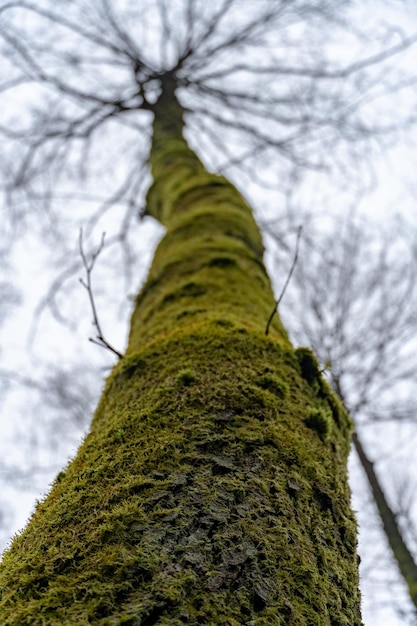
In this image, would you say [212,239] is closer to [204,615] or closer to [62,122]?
[204,615]

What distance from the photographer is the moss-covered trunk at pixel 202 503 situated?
0.86 meters

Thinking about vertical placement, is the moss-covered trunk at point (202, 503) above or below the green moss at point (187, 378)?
below

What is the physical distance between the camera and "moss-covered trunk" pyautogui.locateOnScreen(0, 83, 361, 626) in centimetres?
86

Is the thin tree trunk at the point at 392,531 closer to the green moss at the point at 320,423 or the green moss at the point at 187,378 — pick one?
the green moss at the point at 320,423

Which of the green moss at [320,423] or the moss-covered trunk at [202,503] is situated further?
the green moss at [320,423]

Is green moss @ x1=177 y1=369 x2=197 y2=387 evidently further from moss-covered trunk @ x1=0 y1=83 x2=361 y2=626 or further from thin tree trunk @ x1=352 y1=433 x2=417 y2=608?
thin tree trunk @ x1=352 y1=433 x2=417 y2=608

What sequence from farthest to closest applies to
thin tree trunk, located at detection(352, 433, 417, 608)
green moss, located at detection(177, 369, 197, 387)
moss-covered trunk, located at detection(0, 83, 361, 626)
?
thin tree trunk, located at detection(352, 433, 417, 608)
green moss, located at detection(177, 369, 197, 387)
moss-covered trunk, located at detection(0, 83, 361, 626)

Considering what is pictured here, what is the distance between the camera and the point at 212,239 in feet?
8.95

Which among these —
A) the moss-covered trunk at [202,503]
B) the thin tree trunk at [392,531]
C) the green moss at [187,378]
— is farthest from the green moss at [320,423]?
the thin tree trunk at [392,531]

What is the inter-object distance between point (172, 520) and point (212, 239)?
193 cm

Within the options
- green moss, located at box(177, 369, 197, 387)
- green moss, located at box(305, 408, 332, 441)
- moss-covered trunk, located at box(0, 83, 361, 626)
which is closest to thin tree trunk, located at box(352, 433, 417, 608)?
moss-covered trunk, located at box(0, 83, 361, 626)

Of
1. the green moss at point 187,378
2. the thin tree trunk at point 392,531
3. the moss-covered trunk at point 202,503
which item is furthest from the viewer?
the thin tree trunk at point 392,531

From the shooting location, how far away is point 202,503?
1049mm

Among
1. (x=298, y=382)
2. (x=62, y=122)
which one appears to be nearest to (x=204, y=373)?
(x=298, y=382)
